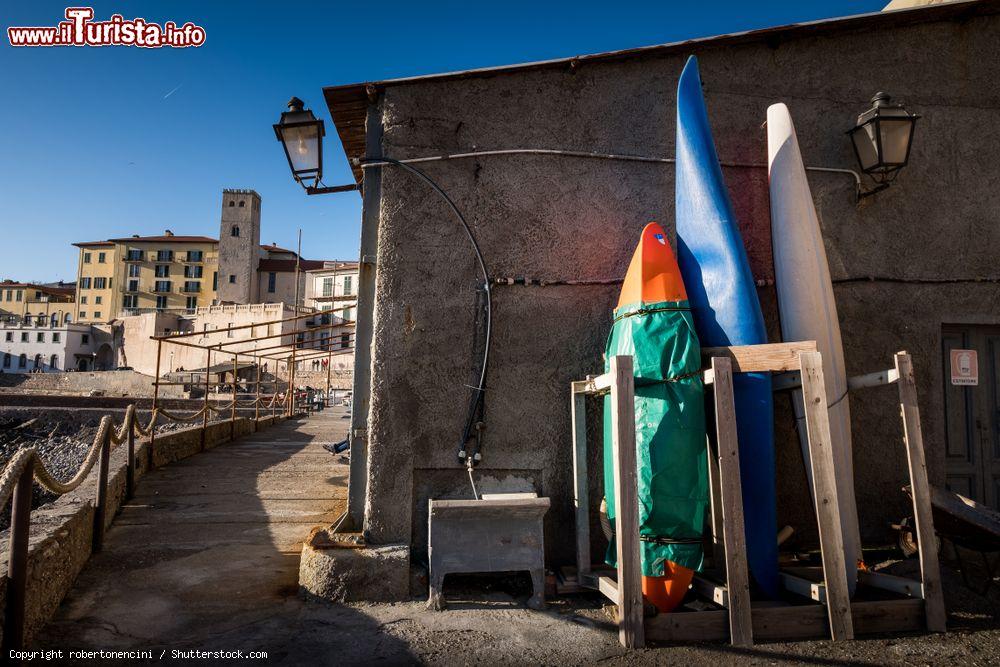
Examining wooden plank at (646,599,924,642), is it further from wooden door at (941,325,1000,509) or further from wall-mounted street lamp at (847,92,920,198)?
wall-mounted street lamp at (847,92,920,198)

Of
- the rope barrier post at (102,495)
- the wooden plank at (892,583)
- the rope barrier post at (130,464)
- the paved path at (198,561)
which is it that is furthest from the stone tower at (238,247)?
the wooden plank at (892,583)

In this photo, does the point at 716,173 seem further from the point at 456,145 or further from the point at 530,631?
the point at 530,631

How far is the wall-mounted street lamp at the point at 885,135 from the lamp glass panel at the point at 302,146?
424 centimetres

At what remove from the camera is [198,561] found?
452 centimetres

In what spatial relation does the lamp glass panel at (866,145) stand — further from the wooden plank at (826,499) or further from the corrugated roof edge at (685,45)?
the wooden plank at (826,499)

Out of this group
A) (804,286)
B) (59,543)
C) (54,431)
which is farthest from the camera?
(54,431)

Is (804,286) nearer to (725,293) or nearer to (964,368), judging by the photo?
(725,293)

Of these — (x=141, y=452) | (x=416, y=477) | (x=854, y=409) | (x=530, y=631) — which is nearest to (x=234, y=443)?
(x=141, y=452)

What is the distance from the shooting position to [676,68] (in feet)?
15.5

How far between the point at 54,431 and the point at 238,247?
51.2m

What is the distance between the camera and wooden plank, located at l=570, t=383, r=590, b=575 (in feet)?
12.8

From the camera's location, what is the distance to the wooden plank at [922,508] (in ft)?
11.0

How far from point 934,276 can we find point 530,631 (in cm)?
407

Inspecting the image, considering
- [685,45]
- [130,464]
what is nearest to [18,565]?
[130,464]
